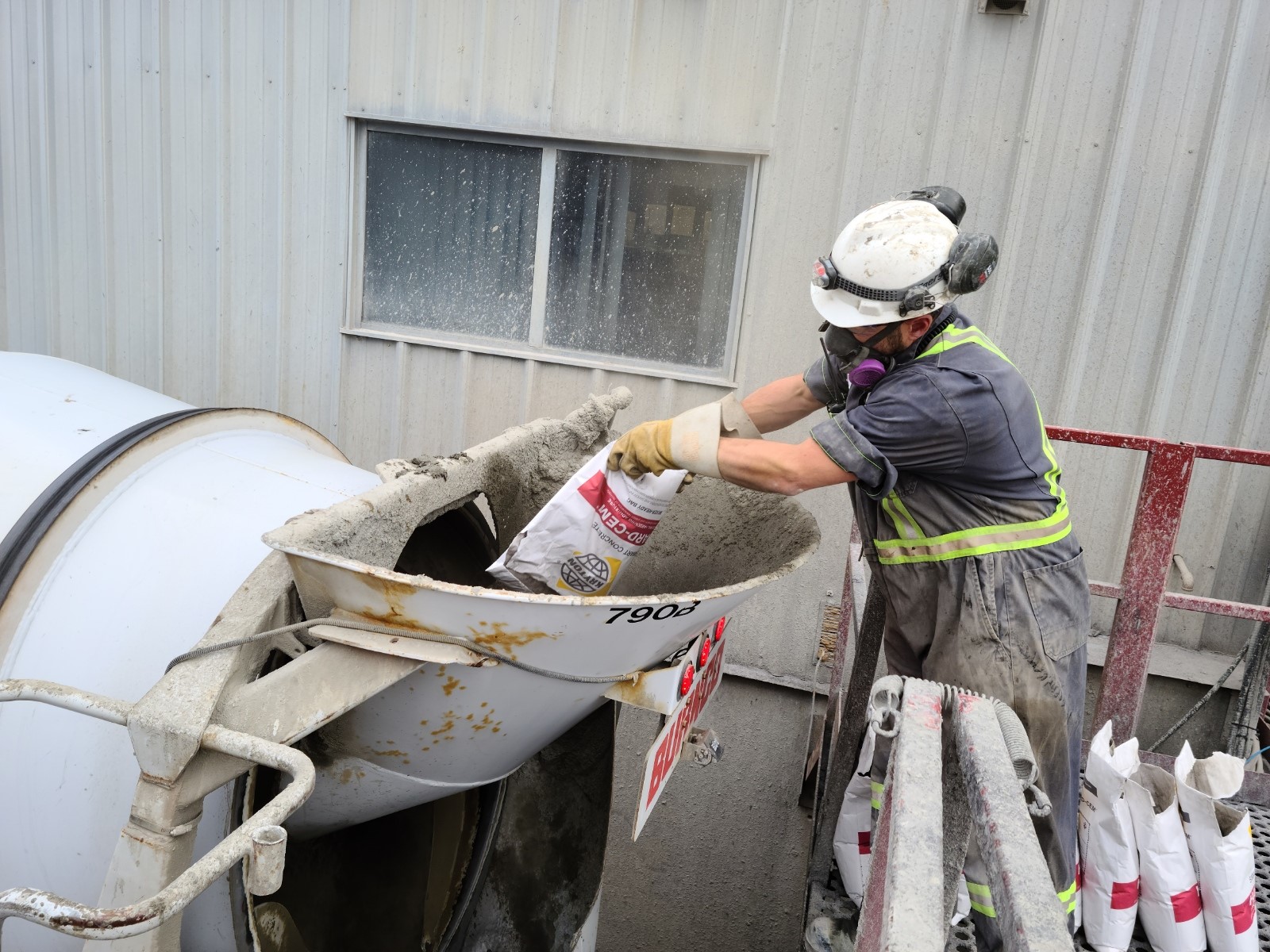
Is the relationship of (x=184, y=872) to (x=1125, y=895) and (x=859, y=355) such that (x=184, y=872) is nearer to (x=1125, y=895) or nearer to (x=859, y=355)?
(x=859, y=355)

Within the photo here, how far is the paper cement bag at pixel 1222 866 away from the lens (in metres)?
2.02

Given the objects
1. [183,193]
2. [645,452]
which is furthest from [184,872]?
[183,193]

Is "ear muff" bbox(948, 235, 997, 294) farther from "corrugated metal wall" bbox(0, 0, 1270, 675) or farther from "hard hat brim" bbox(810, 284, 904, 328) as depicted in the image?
"corrugated metal wall" bbox(0, 0, 1270, 675)

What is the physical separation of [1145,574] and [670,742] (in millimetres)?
1343

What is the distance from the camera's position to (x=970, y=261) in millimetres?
1824

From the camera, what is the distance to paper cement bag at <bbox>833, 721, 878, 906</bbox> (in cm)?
234

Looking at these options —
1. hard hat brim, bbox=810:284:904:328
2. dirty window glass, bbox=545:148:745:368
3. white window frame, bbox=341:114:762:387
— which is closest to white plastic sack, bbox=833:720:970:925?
hard hat brim, bbox=810:284:904:328

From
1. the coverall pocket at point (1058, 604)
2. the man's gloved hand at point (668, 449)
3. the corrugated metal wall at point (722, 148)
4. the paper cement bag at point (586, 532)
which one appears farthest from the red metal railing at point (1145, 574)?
the corrugated metal wall at point (722, 148)

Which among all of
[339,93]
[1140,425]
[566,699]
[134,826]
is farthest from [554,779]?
[339,93]

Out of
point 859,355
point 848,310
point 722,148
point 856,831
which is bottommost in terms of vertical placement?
point 856,831

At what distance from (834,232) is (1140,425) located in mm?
→ 1463

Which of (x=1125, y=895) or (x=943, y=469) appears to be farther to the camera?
(x=1125, y=895)

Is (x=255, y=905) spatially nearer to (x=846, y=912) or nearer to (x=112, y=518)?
(x=112, y=518)

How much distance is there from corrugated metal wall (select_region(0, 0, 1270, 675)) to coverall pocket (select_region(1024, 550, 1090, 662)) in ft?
5.96
